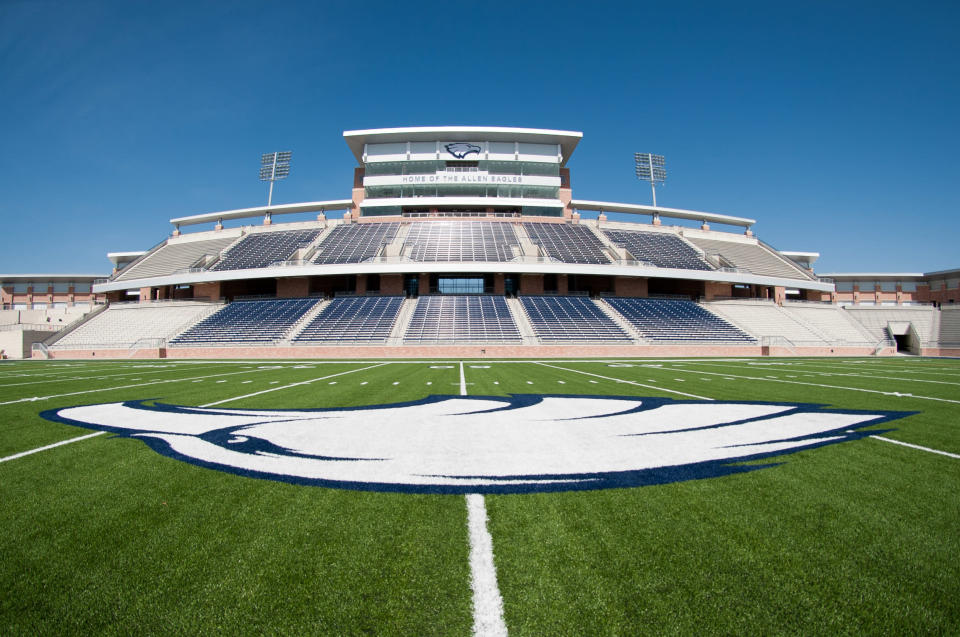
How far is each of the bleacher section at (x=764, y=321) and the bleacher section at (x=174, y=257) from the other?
45504 mm

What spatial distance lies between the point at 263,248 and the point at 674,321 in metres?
35.7

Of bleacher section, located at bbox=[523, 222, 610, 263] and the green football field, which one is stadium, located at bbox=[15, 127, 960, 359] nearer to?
bleacher section, located at bbox=[523, 222, 610, 263]

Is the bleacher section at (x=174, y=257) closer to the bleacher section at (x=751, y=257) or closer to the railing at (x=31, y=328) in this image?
the railing at (x=31, y=328)

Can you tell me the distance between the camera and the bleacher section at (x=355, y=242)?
3431 centimetres

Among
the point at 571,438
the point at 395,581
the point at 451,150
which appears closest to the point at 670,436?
the point at 571,438

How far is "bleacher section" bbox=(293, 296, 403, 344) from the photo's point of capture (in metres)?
27.4

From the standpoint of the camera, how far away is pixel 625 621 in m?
1.80

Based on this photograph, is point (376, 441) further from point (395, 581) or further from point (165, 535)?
point (395, 581)

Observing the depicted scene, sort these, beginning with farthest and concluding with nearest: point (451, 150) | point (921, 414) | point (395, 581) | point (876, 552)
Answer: point (451, 150) → point (921, 414) → point (876, 552) → point (395, 581)

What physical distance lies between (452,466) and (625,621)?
2.41 metres

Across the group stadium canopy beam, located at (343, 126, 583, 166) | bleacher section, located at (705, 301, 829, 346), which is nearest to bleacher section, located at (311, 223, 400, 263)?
stadium canopy beam, located at (343, 126, 583, 166)

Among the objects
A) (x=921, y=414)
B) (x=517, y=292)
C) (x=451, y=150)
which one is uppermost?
(x=451, y=150)

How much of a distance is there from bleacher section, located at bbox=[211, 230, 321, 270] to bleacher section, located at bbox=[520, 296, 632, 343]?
21.2m

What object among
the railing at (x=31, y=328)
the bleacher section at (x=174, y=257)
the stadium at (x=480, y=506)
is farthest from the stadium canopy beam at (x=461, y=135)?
the stadium at (x=480, y=506)
